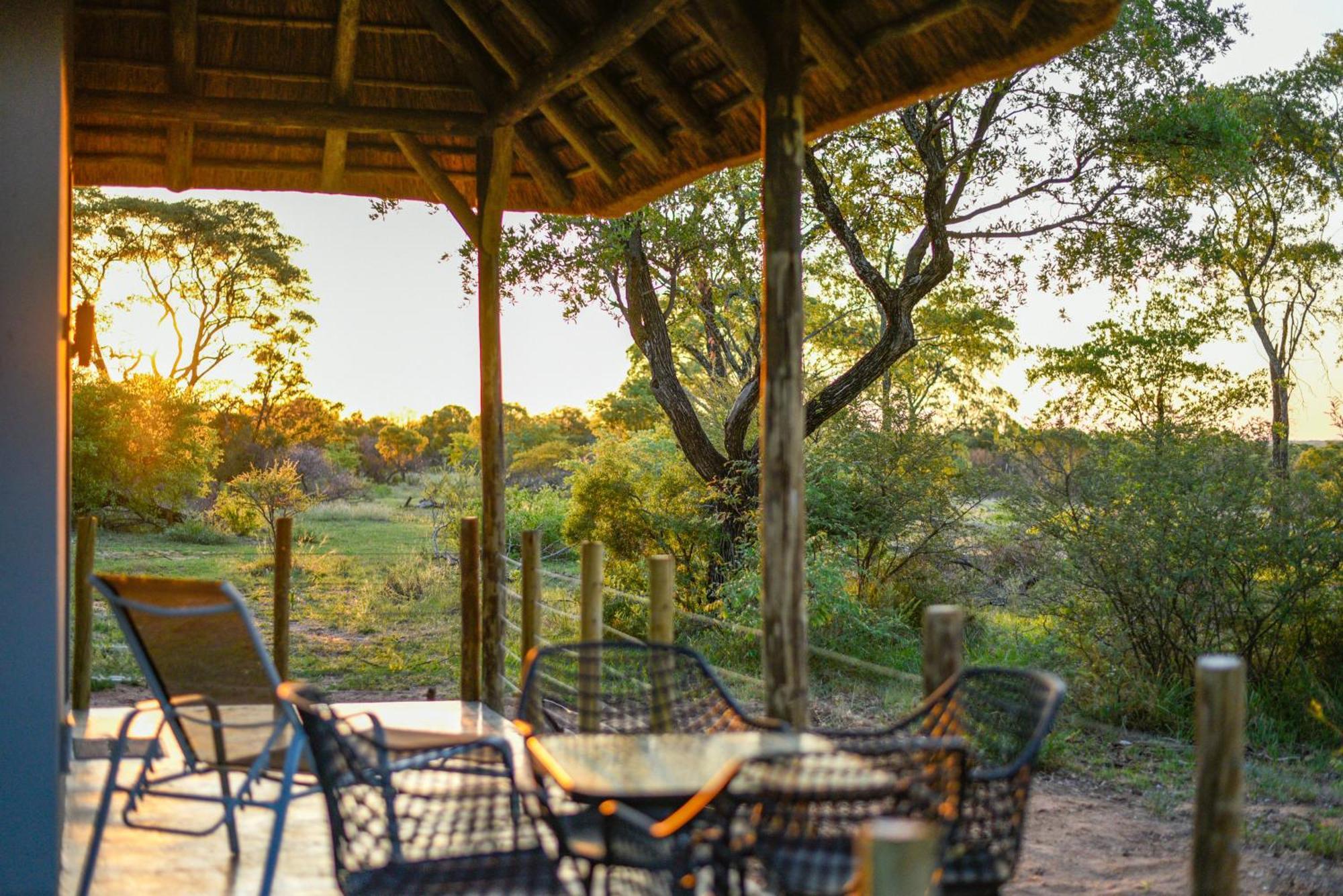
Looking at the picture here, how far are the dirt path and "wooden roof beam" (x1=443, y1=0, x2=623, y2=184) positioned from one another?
3678 mm

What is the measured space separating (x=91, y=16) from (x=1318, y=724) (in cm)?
746

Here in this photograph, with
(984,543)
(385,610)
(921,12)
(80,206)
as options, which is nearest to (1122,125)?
(984,543)

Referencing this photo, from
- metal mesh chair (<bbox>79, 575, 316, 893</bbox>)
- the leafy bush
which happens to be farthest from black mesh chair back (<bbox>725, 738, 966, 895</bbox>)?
the leafy bush

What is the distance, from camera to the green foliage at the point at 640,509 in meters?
11.0

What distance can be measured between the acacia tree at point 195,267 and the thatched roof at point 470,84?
48.1 feet

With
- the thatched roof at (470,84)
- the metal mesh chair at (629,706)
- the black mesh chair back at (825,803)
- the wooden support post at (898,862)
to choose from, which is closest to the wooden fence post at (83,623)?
the thatched roof at (470,84)

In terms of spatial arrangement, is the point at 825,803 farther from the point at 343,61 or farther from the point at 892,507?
the point at 892,507

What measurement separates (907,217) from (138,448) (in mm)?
11169

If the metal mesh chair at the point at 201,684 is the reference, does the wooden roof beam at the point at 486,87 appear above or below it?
above

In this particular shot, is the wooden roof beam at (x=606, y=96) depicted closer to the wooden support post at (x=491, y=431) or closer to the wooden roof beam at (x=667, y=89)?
the wooden roof beam at (x=667, y=89)

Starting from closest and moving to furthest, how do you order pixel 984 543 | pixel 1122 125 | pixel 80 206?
1. pixel 1122 125
2. pixel 984 543
3. pixel 80 206

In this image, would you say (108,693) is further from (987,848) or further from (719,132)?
(987,848)

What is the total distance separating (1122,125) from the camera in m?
9.57

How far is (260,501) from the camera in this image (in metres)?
15.9
